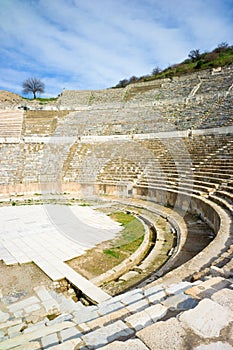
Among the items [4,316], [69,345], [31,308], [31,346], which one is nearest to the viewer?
[69,345]

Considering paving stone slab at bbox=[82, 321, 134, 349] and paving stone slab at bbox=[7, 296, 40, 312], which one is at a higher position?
paving stone slab at bbox=[82, 321, 134, 349]

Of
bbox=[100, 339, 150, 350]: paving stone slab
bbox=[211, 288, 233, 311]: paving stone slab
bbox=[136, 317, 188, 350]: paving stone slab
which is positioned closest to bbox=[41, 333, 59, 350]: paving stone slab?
bbox=[100, 339, 150, 350]: paving stone slab

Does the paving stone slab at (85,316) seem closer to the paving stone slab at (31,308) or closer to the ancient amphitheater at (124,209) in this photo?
the ancient amphitheater at (124,209)

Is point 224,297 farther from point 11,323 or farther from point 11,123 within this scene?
point 11,123

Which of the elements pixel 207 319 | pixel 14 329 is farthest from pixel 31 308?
pixel 207 319

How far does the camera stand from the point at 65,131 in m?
20.8

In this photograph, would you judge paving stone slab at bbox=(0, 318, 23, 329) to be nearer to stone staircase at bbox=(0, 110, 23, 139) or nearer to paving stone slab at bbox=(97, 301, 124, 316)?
Result: paving stone slab at bbox=(97, 301, 124, 316)

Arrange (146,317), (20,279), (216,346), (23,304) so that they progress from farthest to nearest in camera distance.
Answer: (20,279), (23,304), (146,317), (216,346)

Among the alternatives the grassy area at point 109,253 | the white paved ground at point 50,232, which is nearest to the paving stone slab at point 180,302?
the grassy area at point 109,253

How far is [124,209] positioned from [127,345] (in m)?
9.15

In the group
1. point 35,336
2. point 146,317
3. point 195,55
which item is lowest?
point 35,336

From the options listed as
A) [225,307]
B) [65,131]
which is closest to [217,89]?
Answer: [65,131]

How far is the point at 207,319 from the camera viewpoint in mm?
1900

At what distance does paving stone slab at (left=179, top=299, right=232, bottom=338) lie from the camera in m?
1.80
